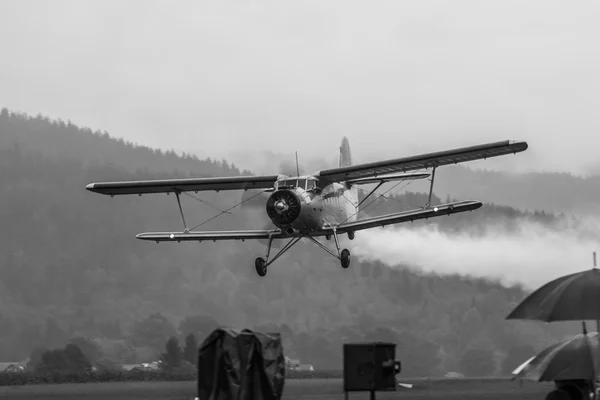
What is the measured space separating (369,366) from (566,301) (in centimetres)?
463

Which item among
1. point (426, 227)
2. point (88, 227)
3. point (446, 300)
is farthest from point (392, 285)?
point (88, 227)

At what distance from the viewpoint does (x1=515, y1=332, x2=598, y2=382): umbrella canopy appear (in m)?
17.8

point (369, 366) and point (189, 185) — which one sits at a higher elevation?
point (189, 185)

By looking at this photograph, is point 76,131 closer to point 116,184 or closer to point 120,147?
point 120,147

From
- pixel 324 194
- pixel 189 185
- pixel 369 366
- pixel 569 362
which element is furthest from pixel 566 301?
pixel 189 185

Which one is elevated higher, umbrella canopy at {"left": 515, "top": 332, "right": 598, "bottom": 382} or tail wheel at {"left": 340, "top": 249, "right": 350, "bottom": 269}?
tail wheel at {"left": 340, "top": 249, "right": 350, "bottom": 269}

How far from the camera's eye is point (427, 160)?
44.0 m

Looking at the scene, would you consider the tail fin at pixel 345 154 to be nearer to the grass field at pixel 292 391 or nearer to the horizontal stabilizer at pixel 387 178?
the horizontal stabilizer at pixel 387 178

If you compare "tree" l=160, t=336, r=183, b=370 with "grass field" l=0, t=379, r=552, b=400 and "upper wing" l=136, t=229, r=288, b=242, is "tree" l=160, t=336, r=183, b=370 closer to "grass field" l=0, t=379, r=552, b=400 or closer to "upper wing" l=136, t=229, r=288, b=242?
"upper wing" l=136, t=229, r=288, b=242

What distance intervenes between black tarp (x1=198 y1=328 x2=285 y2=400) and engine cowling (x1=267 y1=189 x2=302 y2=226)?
20671mm

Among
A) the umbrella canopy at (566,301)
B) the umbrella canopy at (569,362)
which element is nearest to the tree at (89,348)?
the umbrella canopy at (569,362)

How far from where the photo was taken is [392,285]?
72.6m

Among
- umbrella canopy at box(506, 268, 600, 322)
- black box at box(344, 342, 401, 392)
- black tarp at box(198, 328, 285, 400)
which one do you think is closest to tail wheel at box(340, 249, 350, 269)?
black tarp at box(198, 328, 285, 400)

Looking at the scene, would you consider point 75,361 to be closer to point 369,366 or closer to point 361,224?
point 361,224
